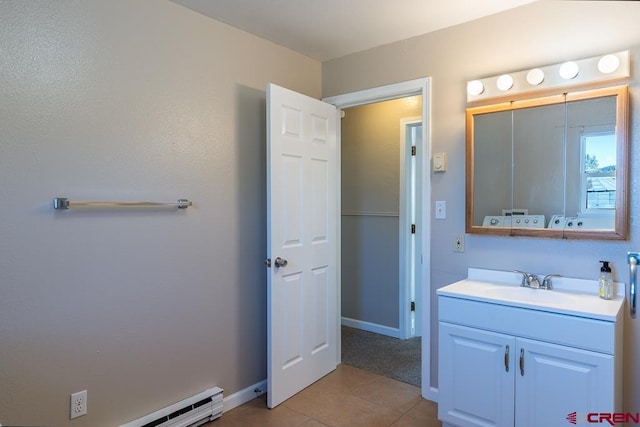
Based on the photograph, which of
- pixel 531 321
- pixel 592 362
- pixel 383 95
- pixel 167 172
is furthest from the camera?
pixel 383 95

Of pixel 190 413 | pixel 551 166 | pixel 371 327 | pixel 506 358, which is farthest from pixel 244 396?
pixel 551 166

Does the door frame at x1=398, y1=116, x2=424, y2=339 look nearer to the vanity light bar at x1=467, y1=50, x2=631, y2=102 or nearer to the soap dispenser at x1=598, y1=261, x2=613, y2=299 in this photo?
the vanity light bar at x1=467, y1=50, x2=631, y2=102

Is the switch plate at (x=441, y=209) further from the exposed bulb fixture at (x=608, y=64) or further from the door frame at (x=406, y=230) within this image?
the door frame at (x=406, y=230)

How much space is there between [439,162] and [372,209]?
1.43 m

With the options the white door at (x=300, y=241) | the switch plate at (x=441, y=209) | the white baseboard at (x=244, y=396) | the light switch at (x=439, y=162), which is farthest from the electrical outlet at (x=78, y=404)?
the light switch at (x=439, y=162)

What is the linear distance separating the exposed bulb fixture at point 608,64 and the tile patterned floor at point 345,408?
2.04m

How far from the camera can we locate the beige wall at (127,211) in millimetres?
1654

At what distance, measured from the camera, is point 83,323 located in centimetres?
182

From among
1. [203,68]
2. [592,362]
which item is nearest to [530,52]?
[592,362]

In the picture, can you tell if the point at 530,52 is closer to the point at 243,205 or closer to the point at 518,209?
the point at 518,209

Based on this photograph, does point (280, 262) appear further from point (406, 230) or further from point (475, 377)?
point (406, 230)

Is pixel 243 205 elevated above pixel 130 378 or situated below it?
above

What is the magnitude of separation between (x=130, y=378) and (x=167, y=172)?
106cm

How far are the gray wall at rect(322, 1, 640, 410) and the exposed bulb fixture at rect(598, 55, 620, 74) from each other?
0.08 metres
